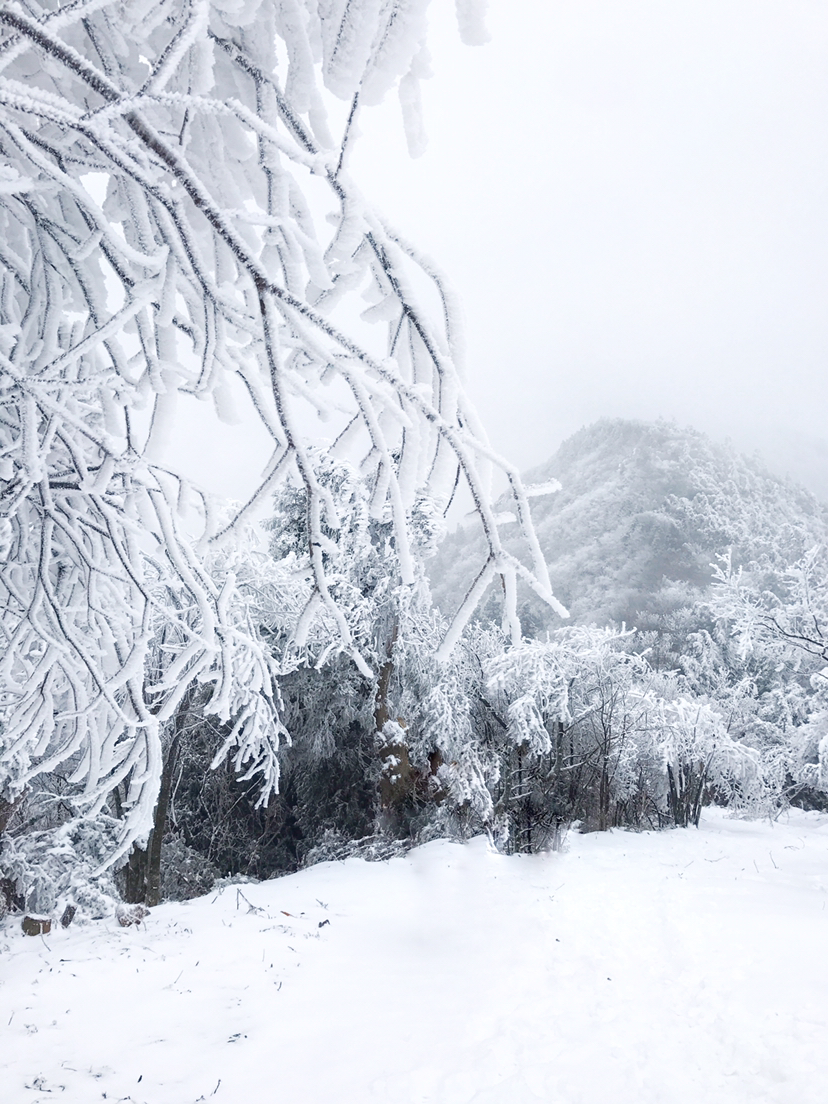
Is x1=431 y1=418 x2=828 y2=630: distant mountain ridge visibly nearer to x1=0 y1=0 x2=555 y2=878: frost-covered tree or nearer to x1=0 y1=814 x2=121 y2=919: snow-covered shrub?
x1=0 y1=814 x2=121 y2=919: snow-covered shrub

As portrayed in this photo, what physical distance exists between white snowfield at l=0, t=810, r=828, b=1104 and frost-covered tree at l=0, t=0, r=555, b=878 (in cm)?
248

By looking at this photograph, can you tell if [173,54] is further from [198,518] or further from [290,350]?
[198,518]

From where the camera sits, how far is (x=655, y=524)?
73188 mm

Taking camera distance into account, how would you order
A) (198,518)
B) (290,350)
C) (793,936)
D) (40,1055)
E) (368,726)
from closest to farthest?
(290,350) < (198,518) < (40,1055) < (793,936) < (368,726)

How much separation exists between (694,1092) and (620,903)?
4.32 m

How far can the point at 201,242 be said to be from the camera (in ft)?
4.45

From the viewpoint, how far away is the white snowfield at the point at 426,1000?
10.3 feet

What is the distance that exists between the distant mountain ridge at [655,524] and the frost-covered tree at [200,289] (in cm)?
4614

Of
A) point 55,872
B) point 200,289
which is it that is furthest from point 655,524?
point 200,289

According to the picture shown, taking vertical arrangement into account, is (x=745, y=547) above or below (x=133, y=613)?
above

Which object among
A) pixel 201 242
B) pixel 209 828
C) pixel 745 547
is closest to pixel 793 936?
pixel 201 242

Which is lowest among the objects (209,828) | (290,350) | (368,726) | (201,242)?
(209,828)

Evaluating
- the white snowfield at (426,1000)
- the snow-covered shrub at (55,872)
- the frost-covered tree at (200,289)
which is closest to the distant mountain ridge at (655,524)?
the snow-covered shrub at (55,872)

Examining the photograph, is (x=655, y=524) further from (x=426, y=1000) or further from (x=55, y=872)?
(x=426, y=1000)
